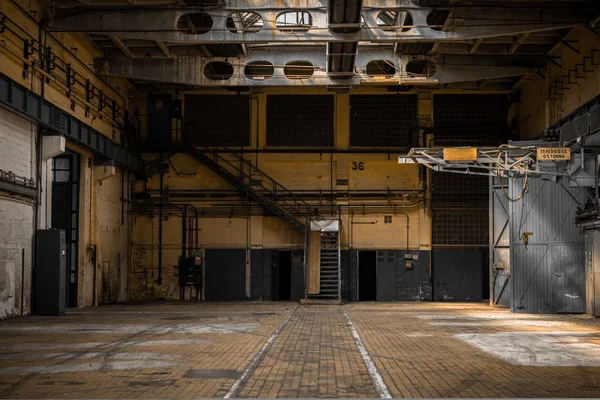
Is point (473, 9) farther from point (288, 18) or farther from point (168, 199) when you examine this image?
point (168, 199)

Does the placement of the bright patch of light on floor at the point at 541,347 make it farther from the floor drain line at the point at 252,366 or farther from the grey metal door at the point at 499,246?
the grey metal door at the point at 499,246

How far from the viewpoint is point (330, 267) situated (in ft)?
102

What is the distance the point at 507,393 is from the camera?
9.42 metres

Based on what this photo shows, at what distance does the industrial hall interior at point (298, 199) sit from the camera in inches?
509

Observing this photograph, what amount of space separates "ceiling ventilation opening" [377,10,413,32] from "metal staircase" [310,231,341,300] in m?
8.60

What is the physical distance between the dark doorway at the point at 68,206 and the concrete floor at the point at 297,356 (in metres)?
5.08

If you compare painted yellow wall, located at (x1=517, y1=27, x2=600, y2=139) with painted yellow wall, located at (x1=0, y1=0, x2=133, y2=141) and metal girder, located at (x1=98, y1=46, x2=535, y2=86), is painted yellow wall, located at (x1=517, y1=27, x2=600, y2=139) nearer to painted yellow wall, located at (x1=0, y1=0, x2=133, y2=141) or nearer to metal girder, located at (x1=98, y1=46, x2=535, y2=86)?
metal girder, located at (x1=98, y1=46, x2=535, y2=86)

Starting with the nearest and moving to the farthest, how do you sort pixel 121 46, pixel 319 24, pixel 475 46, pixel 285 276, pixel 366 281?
pixel 319 24, pixel 475 46, pixel 121 46, pixel 285 276, pixel 366 281

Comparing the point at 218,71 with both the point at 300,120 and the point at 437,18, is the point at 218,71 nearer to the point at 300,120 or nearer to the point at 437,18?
the point at 300,120

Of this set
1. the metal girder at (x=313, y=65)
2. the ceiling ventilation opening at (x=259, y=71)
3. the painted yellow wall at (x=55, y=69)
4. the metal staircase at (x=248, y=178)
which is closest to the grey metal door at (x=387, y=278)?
the metal staircase at (x=248, y=178)

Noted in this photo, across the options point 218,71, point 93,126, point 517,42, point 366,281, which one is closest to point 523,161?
point 517,42

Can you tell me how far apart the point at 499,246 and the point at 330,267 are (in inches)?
259

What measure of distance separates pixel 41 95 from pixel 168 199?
11167 mm

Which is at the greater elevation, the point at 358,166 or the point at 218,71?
the point at 218,71
